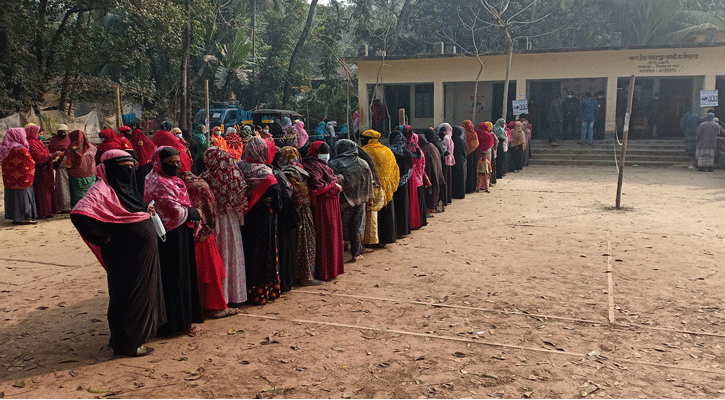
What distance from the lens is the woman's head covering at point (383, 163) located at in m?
7.24

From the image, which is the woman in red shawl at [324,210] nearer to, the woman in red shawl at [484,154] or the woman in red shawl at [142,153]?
the woman in red shawl at [142,153]

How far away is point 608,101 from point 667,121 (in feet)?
9.68

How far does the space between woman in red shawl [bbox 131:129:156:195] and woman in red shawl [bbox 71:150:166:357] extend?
18.8 feet

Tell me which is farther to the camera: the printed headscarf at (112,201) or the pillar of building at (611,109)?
the pillar of building at (611,109)

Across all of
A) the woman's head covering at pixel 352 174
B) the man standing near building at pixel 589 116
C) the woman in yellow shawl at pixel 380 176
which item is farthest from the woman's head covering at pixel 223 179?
the man standing near building at pixel 589 116

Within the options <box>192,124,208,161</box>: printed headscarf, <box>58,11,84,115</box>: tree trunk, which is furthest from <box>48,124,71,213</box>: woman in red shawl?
<box>58,11,84,115</box>: tree trunk

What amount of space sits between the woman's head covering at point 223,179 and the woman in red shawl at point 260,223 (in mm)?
193

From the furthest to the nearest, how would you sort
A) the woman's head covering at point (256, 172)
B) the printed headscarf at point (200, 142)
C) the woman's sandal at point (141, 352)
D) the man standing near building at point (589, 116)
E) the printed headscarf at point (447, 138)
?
the man standing near building at point (589, 116)
the printed headscarf at point (200, 142)
the printed headscarf at point (447, 138)
the woman's head covering at point (256, 172)
the woman's sandal at point (141, 352)

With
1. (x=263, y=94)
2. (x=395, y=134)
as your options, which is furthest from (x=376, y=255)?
(x=263, y=94)

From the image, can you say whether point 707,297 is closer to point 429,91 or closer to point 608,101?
point 608,101

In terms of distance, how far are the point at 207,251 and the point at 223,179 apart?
622mm

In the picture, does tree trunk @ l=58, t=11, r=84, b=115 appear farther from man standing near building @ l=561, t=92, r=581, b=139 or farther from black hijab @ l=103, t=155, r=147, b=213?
man standing near building @ l=561, t=92, r=581, b=139

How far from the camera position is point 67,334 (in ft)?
15.2

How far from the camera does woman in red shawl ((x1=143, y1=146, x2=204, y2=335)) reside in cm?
429
